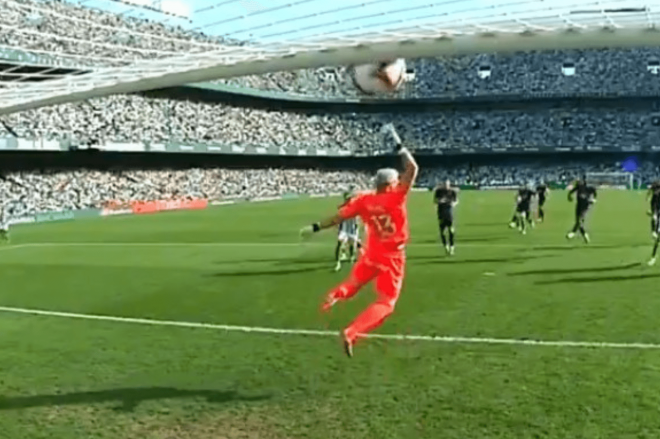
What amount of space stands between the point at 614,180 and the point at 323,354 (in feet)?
238

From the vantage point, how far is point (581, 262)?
63.1 feet

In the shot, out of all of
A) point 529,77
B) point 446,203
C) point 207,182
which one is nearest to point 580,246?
point 446,203

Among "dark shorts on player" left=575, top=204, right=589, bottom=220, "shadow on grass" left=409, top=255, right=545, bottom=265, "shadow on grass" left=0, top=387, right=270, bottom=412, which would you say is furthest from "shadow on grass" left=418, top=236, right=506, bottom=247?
"shadow on grass" left=0, top=387, right=270, bottom=412

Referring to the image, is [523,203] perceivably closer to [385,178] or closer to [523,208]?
[523,208]

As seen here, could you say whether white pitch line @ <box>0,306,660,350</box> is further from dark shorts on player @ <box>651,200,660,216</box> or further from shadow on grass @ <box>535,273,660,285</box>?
dark shorts on player @ <box>651,200,660,216</box>

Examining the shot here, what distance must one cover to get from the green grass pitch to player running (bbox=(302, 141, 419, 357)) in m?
0.77

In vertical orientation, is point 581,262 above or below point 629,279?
above

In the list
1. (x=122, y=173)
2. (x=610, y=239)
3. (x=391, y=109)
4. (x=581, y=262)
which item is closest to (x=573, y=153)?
(x=391, y=109)

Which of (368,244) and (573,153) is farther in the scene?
(573,153)

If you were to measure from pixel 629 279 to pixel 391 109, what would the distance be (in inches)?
2784

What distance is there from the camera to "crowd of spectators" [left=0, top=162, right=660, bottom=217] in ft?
158

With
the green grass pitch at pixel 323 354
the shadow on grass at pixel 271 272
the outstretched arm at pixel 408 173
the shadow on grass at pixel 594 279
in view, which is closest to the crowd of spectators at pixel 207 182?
the shadow on grass at pixel 271 272

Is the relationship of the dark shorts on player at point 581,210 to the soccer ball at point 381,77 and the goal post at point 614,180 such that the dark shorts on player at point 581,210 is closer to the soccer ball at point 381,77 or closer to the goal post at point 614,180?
the soccer ball at point 381,77

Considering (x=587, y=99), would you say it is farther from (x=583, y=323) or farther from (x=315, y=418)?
(x=315, y=418)
